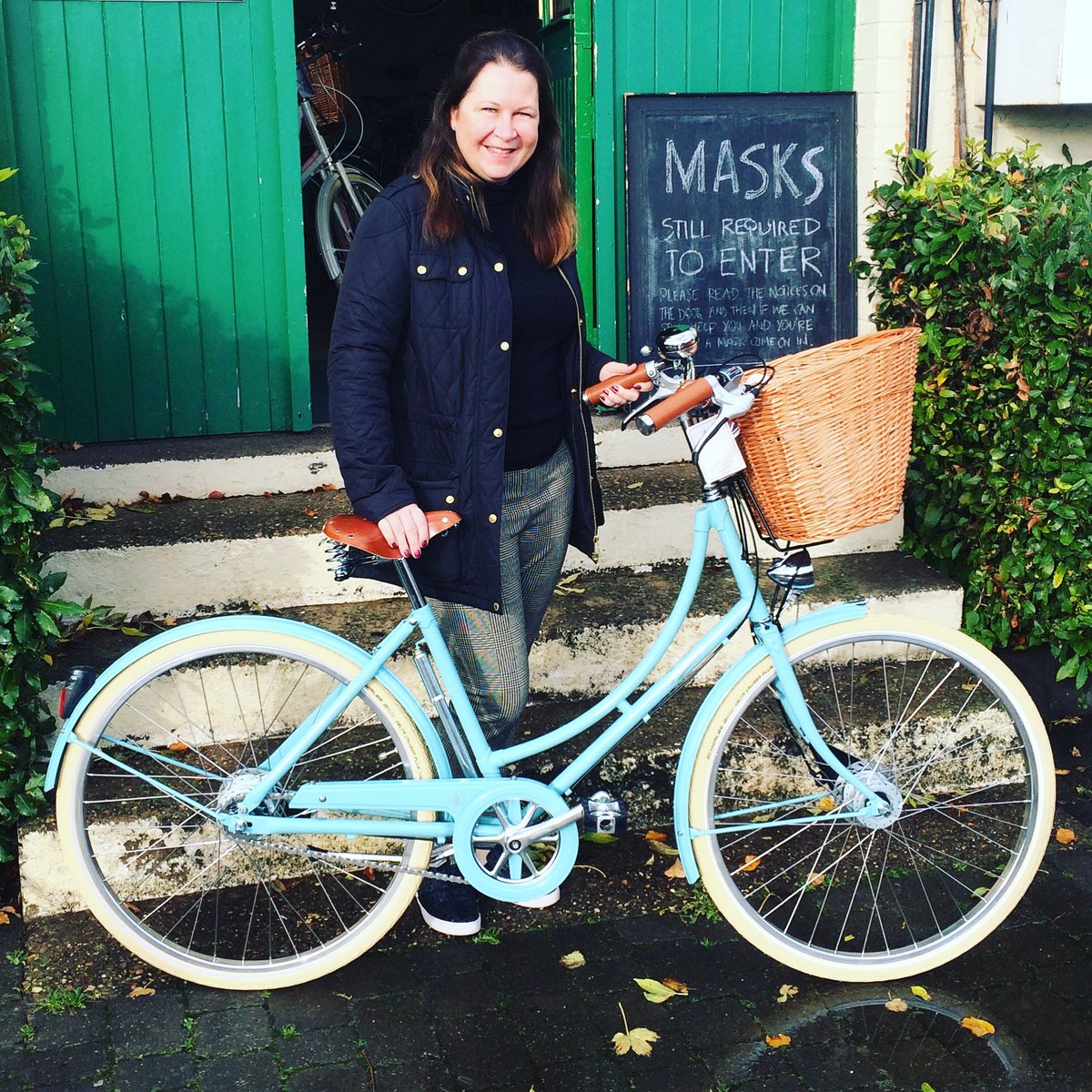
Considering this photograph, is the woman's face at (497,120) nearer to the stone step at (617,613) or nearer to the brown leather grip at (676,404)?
the brown leather grip at (676,404)

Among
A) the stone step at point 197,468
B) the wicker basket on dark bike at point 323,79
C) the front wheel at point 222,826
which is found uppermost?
the wicker basket on dark bike at point 323,79

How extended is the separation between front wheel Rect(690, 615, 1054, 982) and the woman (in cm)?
64

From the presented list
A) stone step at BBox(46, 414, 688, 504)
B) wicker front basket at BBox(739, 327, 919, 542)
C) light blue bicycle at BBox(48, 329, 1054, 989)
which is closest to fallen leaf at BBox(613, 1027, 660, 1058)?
light blue bicycle at BBox(48, 329, 1054, 989)

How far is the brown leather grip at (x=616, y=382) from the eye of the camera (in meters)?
3.19

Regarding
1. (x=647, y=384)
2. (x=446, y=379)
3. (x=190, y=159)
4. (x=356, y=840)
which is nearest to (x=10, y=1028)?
(x=356, y=840)

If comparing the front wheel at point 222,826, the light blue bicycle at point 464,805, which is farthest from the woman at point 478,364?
the front wheel at point 222,826

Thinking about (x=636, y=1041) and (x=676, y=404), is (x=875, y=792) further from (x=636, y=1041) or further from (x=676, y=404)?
(x=676, y=404)

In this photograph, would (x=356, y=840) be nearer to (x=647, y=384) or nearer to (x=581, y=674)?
(x=581, y=674)

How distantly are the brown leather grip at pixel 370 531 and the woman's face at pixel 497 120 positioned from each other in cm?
80

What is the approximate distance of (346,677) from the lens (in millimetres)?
3234

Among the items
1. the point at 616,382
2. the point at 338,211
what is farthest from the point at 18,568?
the point at 338,211

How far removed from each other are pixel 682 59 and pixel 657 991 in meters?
4.01

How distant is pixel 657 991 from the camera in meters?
3.36

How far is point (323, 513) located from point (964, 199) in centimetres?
252
